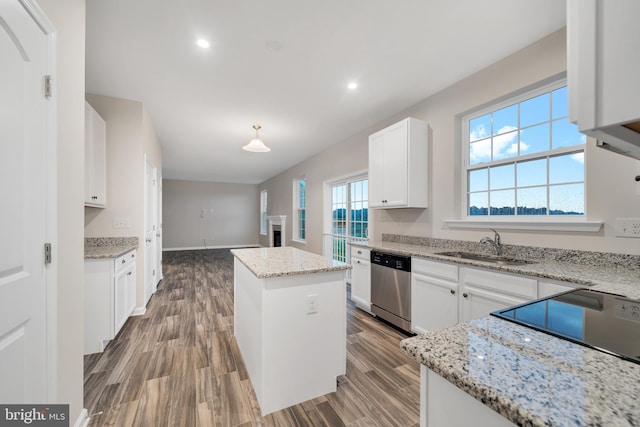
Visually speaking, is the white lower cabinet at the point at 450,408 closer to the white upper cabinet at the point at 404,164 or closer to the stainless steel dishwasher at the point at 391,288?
the stainless steel dishwasher at the point at 391,288

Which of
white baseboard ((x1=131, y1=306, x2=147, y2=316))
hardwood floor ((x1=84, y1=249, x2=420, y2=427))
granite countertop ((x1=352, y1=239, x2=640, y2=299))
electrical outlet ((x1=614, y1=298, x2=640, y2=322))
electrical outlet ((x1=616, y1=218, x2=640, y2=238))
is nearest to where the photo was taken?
electrical outlet ((x1=614, y1=298, x2=640, y2=322))

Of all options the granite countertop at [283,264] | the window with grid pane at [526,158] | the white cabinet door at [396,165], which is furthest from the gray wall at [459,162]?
the granite countertop at [283,264]

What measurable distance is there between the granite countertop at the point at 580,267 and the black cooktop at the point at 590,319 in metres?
0.25

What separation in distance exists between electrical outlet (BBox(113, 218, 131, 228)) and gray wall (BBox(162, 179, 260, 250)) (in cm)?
705

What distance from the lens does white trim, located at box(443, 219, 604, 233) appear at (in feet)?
6.36

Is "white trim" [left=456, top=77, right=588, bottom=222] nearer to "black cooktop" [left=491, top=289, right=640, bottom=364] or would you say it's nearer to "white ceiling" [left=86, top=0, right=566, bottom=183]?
"white ceiling" [left=86, top=0, right=566, bottom=183]

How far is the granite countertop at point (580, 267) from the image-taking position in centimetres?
142

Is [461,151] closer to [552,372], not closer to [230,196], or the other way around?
[552,372]

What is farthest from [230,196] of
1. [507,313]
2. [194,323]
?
[507,313]

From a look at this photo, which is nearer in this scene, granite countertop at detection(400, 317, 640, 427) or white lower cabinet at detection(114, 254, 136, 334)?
granite countertop at detection(400, 317, 640, 427)

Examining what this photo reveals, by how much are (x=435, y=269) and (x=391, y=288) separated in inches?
24.7

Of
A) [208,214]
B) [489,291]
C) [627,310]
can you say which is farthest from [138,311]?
[208,214]

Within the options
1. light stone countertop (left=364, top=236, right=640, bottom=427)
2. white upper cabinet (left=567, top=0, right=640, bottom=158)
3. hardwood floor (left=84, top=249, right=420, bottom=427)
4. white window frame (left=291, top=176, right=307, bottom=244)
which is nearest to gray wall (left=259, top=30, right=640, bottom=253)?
hardwood floor (left=84, top=249, right=420, bottom=427)

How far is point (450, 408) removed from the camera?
24.0 inches
